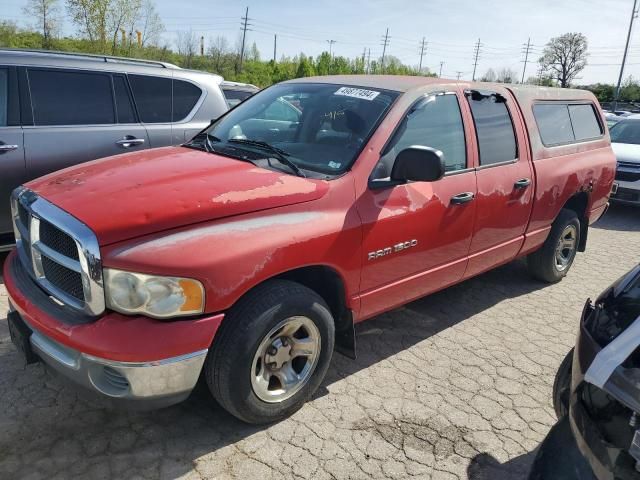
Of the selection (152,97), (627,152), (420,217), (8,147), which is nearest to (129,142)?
(152,97)

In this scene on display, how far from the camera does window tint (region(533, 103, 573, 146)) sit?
4695 millimetres

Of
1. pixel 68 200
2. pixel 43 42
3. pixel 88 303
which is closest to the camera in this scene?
pixel 88 303

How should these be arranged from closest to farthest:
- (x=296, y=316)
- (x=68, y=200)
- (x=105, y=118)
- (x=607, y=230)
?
(x=68, y=200)
(x=296, y=316)
(x=105, y=118)
(x=607, y=230)

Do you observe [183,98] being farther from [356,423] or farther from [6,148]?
[356,423]

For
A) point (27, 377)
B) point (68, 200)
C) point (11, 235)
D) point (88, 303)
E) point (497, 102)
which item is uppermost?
point (497, 102)

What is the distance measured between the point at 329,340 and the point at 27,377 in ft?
6.25

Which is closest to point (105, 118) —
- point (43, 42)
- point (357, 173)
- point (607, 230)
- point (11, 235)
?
point (11, 235)

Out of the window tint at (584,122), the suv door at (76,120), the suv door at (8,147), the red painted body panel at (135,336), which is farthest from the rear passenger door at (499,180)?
the suv door at (8,147)

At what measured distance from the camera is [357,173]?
307 centimetres

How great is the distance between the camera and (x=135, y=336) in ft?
7.50

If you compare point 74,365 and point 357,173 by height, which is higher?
point 357,173

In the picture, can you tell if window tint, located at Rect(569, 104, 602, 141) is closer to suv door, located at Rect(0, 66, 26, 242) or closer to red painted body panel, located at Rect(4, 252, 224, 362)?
red painted body panel, located at Rect(4, 252, 224, 362)

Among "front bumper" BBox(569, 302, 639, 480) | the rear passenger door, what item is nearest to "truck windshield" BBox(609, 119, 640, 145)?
the rear passenger door

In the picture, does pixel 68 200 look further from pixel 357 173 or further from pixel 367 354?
pixel 367 354
